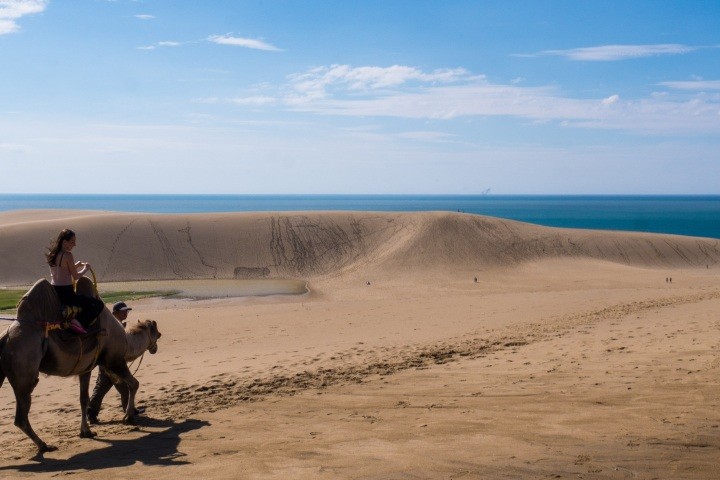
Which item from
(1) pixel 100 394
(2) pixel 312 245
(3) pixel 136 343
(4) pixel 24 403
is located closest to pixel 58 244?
(4) pixel 24 403

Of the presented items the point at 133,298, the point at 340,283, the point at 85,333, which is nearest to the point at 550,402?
the point at 85,333

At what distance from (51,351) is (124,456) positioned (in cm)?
156

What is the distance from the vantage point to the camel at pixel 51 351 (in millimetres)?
8156

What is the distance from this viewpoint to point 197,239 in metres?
41.2

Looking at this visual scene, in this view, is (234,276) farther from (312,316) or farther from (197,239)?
(312,316)

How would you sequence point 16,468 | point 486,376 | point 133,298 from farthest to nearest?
point 133,298 < point 486,376 < point 16,468

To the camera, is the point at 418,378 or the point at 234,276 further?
the point at 234,276

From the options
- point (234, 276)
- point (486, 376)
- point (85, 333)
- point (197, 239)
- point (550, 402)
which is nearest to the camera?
point (85, 333)

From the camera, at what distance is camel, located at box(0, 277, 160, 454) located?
8156mm

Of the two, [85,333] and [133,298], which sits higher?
[85,333]

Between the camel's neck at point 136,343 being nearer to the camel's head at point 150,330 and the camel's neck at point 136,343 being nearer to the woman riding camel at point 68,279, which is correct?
the camel's head at point 150,330

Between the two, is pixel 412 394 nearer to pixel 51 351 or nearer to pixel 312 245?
pixel 51 351

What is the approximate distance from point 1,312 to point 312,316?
1029 cm

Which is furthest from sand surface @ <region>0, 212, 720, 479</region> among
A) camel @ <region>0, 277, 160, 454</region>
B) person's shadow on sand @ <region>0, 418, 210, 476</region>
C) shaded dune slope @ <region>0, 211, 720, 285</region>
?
shaded dune slope @ <region>0, 211, 720, 285</region>
